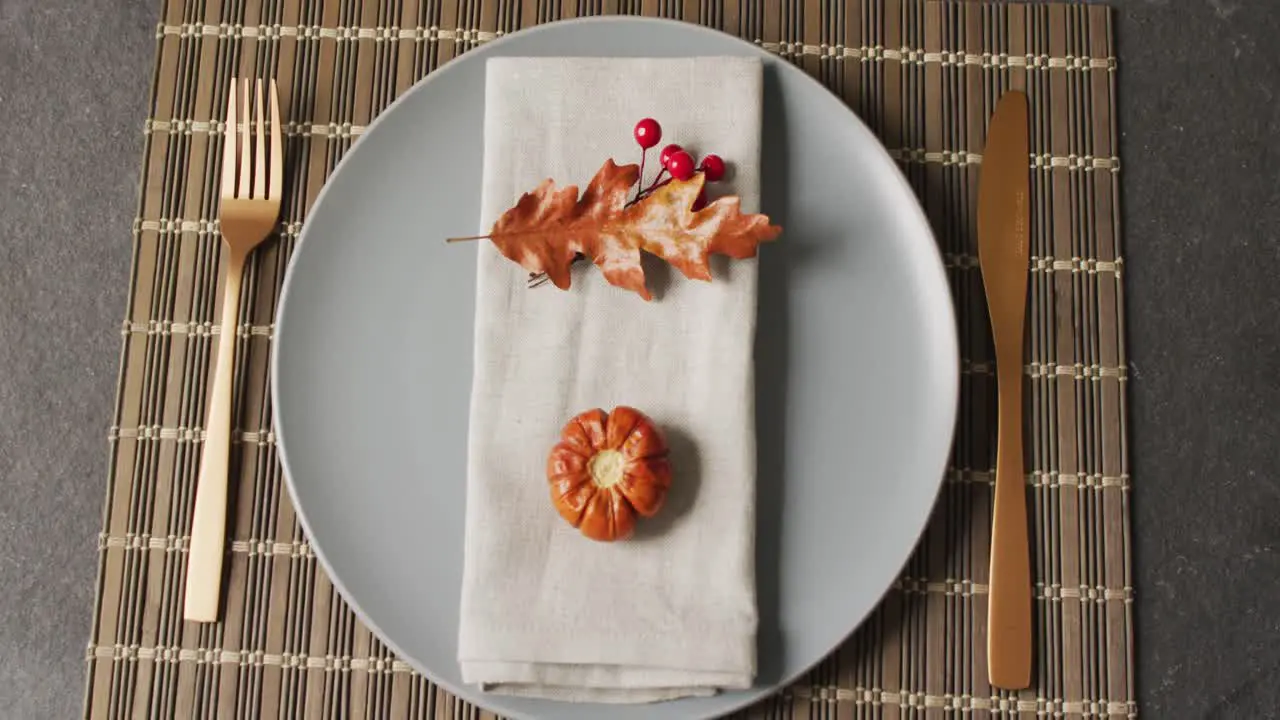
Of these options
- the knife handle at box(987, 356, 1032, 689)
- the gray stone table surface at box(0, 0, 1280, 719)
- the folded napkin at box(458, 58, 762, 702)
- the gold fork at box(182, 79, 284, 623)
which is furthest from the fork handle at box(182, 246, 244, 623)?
the knife handle at box(987, 356, 1032, 689)

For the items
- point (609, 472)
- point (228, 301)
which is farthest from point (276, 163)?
point (609, 472)

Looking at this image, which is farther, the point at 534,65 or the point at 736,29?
the point at 736,29

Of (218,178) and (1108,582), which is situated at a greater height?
(218,178)

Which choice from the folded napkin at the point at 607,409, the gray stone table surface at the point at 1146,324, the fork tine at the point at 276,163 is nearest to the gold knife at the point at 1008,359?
the gray stone table surface at the point at 1146,324

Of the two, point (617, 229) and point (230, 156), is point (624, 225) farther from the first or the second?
point (230, 156)

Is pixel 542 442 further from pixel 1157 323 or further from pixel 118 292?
pixel 1157 323

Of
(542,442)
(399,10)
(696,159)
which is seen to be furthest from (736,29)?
(542,442)
